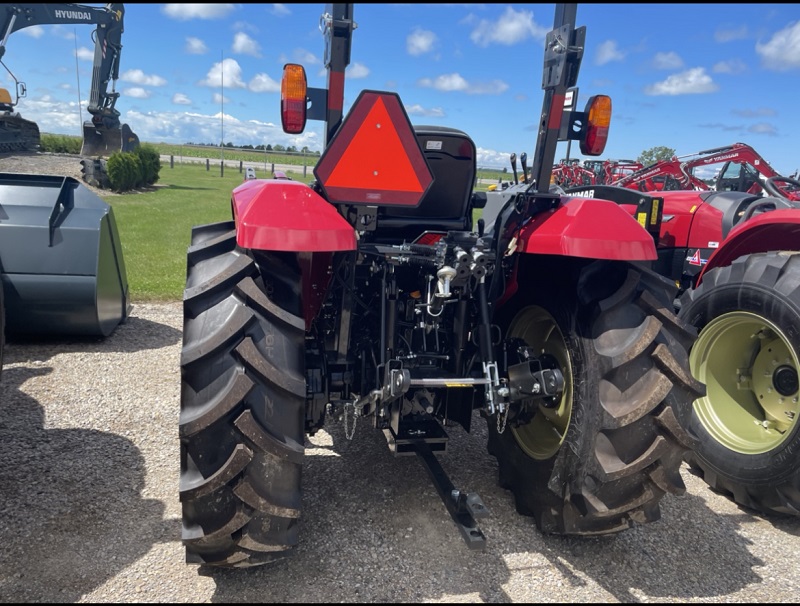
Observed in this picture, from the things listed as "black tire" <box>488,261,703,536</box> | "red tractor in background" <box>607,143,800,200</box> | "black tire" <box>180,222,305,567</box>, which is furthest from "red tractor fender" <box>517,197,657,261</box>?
"red tractor in background" <box>607,143,800,200</box>

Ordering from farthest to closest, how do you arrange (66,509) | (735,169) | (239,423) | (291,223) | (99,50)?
(99,50)
(735,169)
(66,509)
(291,223)
(239,423)

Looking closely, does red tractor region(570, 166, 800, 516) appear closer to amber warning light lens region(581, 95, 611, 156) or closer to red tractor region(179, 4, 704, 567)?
red tractor region(179, 4, 704, 567)

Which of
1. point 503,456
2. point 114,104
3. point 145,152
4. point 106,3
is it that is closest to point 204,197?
point 145,152

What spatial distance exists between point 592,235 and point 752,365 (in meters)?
2.07

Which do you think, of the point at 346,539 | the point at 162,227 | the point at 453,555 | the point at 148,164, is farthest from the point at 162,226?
the point at 453,555

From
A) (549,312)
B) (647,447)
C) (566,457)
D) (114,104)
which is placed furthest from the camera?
(114,104)

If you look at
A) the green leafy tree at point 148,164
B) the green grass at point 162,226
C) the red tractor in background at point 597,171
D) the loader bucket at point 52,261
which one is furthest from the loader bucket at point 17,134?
the red tractor in background at point 597,171

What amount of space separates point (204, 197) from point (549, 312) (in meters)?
21.3

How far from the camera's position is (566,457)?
8.50 ft

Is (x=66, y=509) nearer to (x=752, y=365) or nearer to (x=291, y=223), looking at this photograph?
(x=291, y=223)

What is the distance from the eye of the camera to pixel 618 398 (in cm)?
243

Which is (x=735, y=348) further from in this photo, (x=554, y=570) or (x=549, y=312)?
(x=554, y=570)

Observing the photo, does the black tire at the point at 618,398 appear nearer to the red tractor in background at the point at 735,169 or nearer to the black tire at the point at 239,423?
the black tire at the point at 239,423

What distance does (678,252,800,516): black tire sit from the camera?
3.15m
